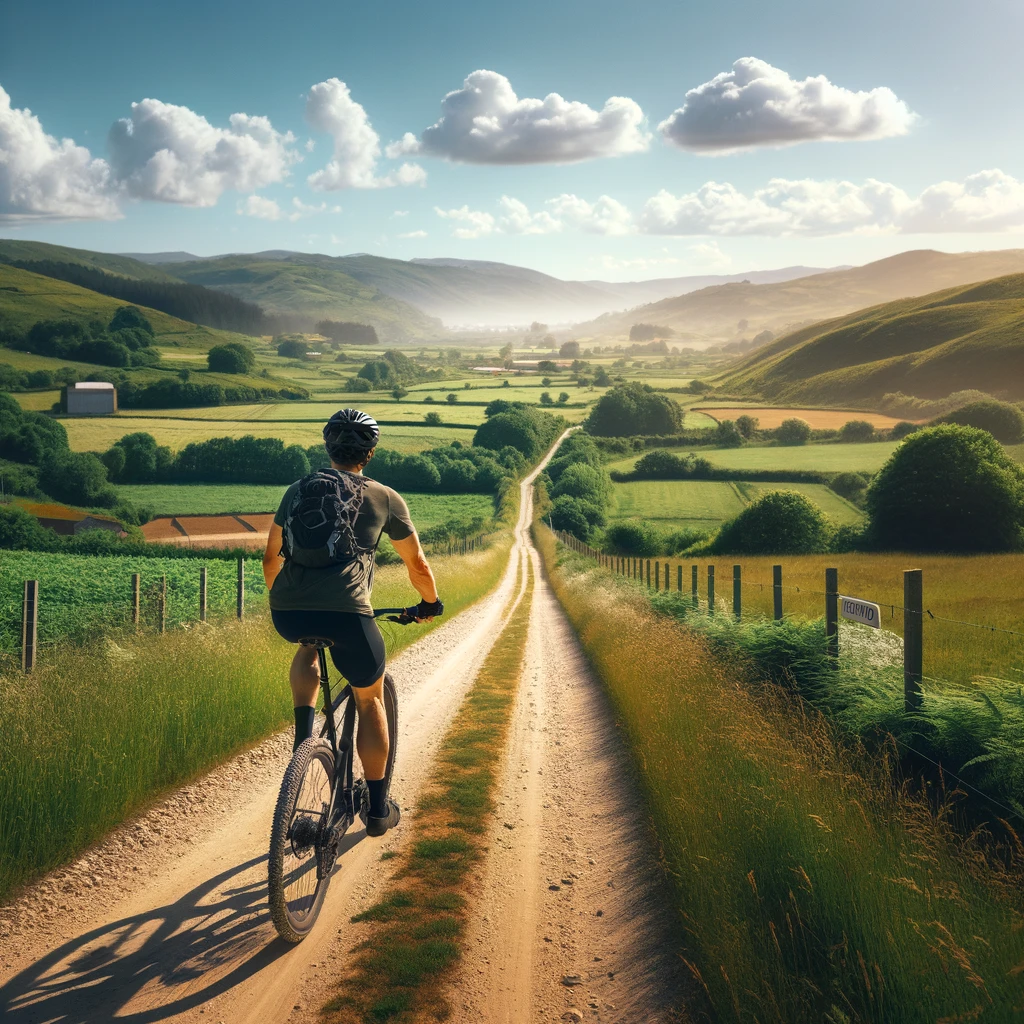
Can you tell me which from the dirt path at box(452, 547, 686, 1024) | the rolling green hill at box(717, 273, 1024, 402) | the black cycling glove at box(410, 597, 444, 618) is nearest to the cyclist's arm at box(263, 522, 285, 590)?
the black cycling glove at box(410, 597, 444, 618)

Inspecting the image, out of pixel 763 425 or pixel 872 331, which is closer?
pixel 763 425

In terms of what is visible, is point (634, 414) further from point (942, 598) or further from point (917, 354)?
point (942, 598)

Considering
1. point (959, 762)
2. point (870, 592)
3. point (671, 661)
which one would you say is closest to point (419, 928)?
point (959, 762)

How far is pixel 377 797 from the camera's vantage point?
523 centimetres

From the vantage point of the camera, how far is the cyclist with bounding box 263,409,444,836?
4.41 metres

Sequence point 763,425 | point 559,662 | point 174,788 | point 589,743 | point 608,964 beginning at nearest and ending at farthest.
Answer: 1. point 608,964
2. point 174,788
3. point 589,743
4. point 559,662
5. point 763,425

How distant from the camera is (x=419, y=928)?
4.49 metres

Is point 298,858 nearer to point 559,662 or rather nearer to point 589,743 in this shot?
point 589,743

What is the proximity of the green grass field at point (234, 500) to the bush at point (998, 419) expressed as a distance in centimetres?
6270

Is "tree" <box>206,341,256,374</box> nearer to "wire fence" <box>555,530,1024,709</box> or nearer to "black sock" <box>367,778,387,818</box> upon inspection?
"wire fence" <box>555,530,1024,709</box>

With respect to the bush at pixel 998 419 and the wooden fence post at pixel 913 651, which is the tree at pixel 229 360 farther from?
A: the wooden fence post at pixel 913 651

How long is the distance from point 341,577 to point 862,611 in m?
4.86

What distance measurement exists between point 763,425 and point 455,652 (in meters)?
113

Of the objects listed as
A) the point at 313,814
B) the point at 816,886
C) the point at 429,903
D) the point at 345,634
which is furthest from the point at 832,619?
the point at 313,814
